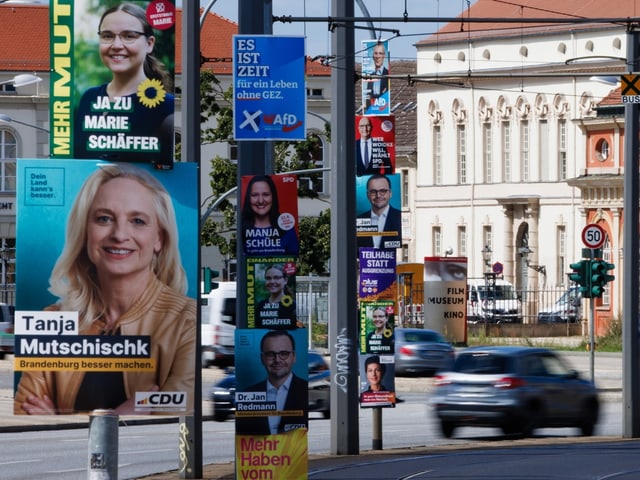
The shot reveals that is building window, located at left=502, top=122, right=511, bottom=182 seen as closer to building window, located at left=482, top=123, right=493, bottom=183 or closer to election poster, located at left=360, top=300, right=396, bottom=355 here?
building window, located at left=482, top=123, right=493, bottom=183

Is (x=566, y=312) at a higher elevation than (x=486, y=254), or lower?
lower

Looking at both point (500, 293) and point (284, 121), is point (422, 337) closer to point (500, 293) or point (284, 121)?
point (284, 121)

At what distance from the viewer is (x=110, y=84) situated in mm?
11266

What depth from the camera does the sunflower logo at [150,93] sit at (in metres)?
11.3

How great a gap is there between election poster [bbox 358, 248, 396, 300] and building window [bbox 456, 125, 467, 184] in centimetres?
6860

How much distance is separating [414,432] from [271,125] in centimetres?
1366

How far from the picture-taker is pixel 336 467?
2027 centimetres

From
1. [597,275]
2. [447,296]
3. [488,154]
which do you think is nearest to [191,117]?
[597,275]

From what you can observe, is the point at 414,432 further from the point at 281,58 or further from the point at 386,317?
the point at 281,58

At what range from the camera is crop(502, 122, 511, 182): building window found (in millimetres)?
89069

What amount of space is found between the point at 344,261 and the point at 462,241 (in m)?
72.0

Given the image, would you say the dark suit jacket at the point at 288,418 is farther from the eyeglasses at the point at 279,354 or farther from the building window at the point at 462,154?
the building window at the point at 462,154

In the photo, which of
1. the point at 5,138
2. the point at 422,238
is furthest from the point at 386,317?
the point at 422,238

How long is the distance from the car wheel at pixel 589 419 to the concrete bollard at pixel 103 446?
17.6 metres
